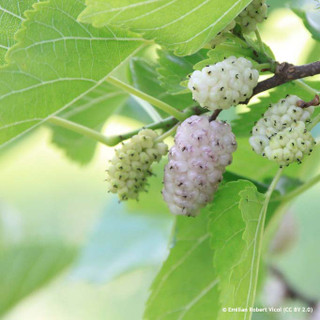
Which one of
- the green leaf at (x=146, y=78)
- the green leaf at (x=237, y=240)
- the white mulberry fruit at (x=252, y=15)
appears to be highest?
the white mulberry fruit at (x=252, y=15)

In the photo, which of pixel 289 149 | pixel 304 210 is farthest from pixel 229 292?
pixel 304 210

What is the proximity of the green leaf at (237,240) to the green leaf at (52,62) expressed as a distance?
29 cm

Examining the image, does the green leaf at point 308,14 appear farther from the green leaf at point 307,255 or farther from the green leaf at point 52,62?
the green leaf at point 307,255

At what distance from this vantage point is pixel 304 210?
332cm

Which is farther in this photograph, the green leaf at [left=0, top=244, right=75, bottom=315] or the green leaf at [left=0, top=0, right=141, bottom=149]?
the green leaf at [left=0, top=244, right=75, bottom=315]

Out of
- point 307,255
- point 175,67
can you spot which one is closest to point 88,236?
point 175,67

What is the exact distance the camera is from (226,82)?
2.67 ft

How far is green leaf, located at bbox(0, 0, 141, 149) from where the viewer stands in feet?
2.59

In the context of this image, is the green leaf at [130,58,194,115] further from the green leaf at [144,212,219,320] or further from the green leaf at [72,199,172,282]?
the green leaf at [72,199,172,282]

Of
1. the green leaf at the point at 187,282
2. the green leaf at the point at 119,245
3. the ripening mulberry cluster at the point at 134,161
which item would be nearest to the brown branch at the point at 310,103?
the ripening mulberry cluster at the point at 134,161

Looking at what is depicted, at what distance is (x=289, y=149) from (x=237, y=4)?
22cm

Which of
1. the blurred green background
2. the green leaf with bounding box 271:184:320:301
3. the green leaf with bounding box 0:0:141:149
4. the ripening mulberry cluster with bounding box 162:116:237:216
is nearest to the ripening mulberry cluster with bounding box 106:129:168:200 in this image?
the ripening mulberry cluster with bounding box 162:116:237:216

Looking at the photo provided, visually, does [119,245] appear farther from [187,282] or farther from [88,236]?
[187,282]

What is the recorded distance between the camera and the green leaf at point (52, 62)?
79 centimetres
